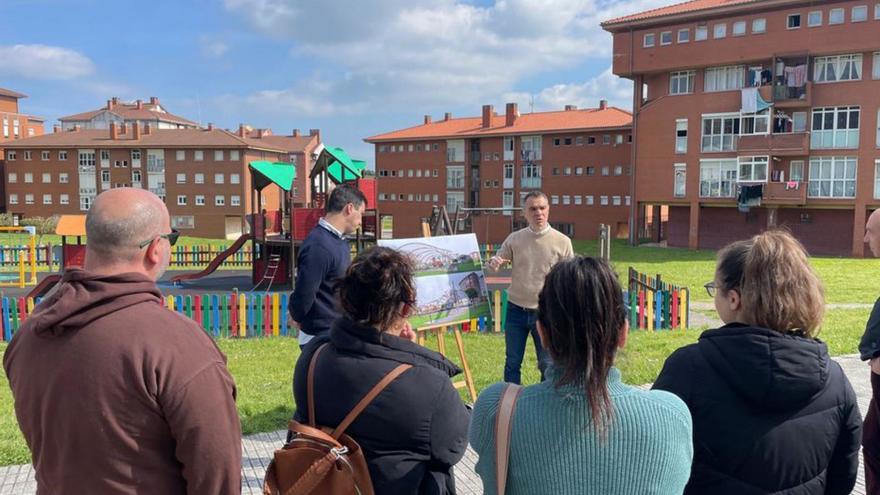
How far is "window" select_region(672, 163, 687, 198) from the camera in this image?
4253 cm

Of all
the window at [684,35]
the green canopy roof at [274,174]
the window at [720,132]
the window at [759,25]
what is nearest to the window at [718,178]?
the window at [720,132]

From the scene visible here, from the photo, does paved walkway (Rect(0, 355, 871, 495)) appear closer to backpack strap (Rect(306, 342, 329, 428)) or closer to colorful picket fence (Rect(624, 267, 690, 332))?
backpack strap (Rect(306, 342, 329, 428))

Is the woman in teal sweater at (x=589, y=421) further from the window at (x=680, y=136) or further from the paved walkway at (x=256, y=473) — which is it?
the window at (x=680, y=136)

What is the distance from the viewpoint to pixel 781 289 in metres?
2.33

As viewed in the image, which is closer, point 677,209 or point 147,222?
point 147,222

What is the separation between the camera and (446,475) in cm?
250

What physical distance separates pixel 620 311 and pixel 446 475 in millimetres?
972

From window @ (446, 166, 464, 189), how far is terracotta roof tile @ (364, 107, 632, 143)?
3.05 m

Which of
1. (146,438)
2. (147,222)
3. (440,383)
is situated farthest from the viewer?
(440,383)

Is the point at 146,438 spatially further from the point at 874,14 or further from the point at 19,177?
the point at 19,177

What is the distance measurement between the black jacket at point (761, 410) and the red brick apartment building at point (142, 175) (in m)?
68.7

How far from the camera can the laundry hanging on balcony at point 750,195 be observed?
38875 millimetres

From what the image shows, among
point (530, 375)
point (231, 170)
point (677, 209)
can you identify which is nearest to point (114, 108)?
point (231, 170)

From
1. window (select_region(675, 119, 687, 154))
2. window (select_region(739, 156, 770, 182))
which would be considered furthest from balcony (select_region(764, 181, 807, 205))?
window (select_region(675, 119, 687, 154))
